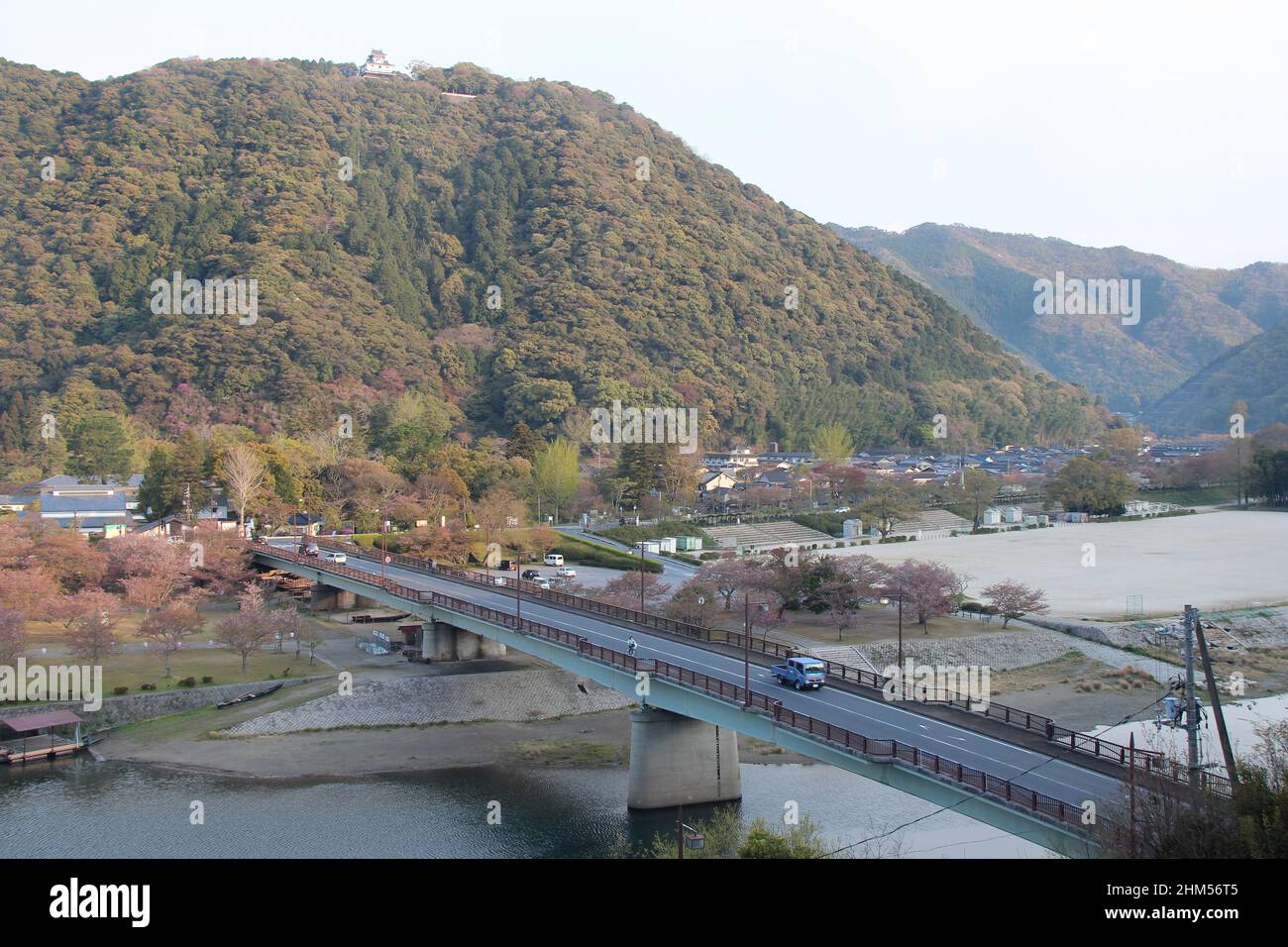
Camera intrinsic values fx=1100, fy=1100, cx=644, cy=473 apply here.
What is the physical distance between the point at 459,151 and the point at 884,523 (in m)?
120

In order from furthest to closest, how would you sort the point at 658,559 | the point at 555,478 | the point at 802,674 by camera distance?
the point at 555,478 < the point at 658,559 < the point at 802,674

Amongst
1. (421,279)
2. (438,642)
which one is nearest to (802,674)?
(438,642)

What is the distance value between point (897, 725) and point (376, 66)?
7855 inches

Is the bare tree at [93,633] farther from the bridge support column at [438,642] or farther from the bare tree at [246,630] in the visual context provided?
the bridge support column at [438,642]

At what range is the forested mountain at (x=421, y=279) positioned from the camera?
104 meters

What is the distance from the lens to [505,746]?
32.9 metres

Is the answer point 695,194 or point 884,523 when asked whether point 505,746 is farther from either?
point 695,194

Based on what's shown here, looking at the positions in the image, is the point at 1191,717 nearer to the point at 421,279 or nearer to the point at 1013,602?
the point at 1013,602

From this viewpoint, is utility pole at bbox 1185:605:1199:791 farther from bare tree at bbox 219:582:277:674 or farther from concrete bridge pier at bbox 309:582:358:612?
concrete bridge pier at bbox 309:582:358:612

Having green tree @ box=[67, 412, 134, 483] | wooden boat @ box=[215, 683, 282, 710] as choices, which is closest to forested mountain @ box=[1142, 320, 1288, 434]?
green tree @ box=[67, 412, 134, 483]

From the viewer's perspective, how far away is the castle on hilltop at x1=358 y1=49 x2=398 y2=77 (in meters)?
196

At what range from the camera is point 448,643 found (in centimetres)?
4034

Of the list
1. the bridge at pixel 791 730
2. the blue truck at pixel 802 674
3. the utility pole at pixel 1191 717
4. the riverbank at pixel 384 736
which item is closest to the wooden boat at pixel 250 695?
the riverbank at pixel 384 736

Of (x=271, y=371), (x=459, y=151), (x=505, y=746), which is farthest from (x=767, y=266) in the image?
(x=505, y=746)
